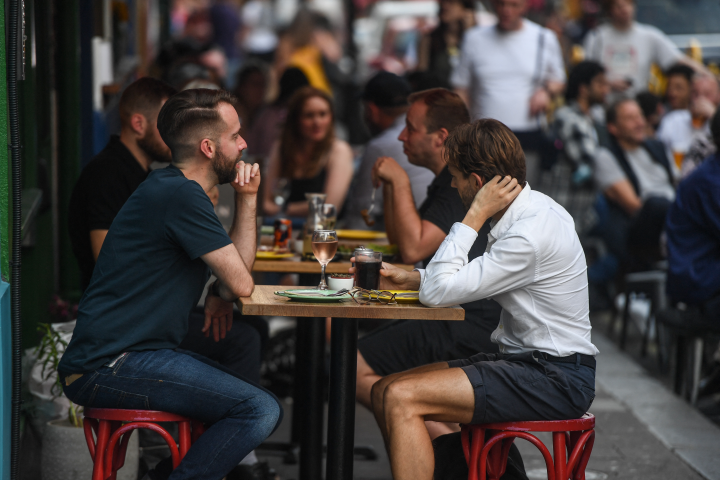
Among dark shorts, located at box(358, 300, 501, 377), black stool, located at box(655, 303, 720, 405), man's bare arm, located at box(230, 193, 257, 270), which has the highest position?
man's bare arm, located at box(230, 193, 257, 270)

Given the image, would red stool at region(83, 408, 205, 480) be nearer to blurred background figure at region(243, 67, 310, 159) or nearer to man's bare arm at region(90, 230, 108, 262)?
man's bare arm at region(90, 230, 108, 262)

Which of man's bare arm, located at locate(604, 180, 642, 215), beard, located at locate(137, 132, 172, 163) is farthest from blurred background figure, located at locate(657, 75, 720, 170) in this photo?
beard, located at locate(137, 132, 172, 163)

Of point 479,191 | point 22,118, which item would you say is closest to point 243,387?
point 479,191

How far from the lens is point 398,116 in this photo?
550 centimetres

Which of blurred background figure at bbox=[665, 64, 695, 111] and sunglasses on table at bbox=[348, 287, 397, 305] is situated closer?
sunglasses on table at bbox=[348, 287, 397, 305]

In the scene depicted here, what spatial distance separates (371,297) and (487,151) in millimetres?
607

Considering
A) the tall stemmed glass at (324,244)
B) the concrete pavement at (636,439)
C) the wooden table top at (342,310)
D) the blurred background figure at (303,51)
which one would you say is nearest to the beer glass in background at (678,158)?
the concrete pavement at (636,439)

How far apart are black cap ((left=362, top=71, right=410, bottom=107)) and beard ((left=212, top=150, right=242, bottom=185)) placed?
2.34 metres

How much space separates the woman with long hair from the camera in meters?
6.12

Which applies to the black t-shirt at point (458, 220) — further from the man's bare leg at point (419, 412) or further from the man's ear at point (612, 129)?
the man's ear at point (612, 129)

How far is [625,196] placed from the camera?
7.57 metres

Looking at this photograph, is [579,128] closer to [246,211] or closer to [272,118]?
[272,118]

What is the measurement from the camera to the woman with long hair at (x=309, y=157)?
6121 mm

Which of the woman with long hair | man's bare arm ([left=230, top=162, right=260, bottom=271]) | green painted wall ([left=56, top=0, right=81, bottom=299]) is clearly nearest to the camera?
man's bare arm ([left=230, top=162, right=260, bottom=271])
